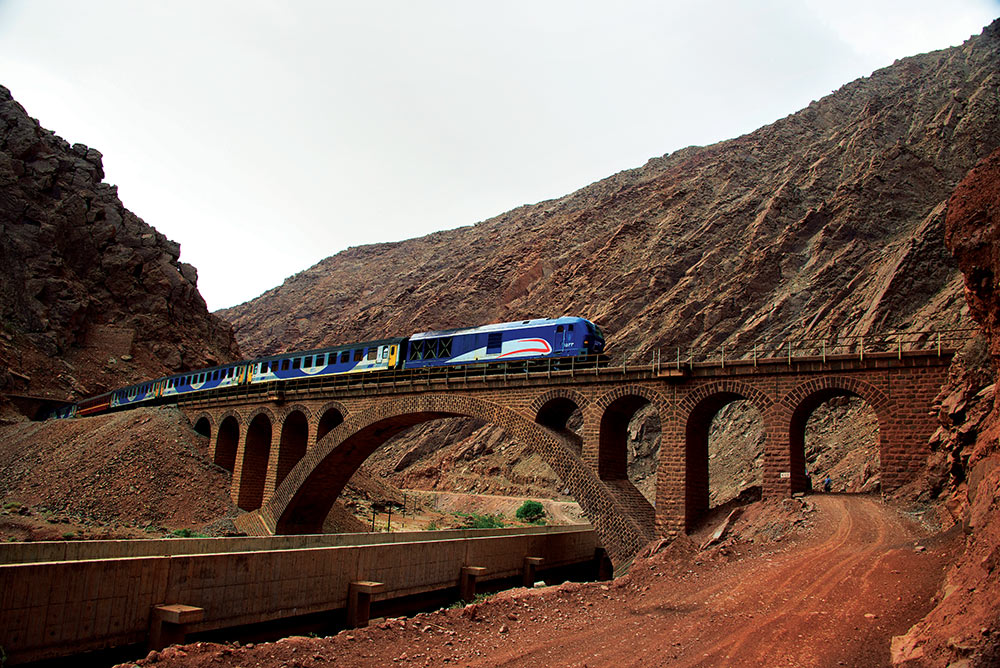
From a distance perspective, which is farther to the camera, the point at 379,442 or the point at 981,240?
the point at 379,442

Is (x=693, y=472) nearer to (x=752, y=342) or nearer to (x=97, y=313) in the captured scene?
(x=752, y=342)

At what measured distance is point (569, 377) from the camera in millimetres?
24719

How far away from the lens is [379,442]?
33531 mm

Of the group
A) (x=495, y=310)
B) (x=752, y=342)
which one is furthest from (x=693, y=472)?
(x=495, y=310)

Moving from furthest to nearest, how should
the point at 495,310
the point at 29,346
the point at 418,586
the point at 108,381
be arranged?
the point at 495,310
the point at 108,381
the point at 29,346
the point at 418,586

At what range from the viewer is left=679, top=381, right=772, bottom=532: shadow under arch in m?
20.7

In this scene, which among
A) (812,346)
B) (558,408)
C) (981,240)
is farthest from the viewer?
(812,346)

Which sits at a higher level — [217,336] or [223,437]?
[217,336]

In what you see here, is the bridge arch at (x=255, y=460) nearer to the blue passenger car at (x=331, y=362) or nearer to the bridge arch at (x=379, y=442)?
the bridge arch at (x=379, y=442)

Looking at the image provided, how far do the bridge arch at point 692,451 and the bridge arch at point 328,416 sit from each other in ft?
57.2

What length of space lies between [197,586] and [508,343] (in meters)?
17.5

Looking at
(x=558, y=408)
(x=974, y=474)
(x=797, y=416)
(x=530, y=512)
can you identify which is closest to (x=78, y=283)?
(x=530, y=512)

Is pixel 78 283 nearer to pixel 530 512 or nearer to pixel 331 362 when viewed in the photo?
pixel 331 362

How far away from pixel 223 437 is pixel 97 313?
32.5 metres
